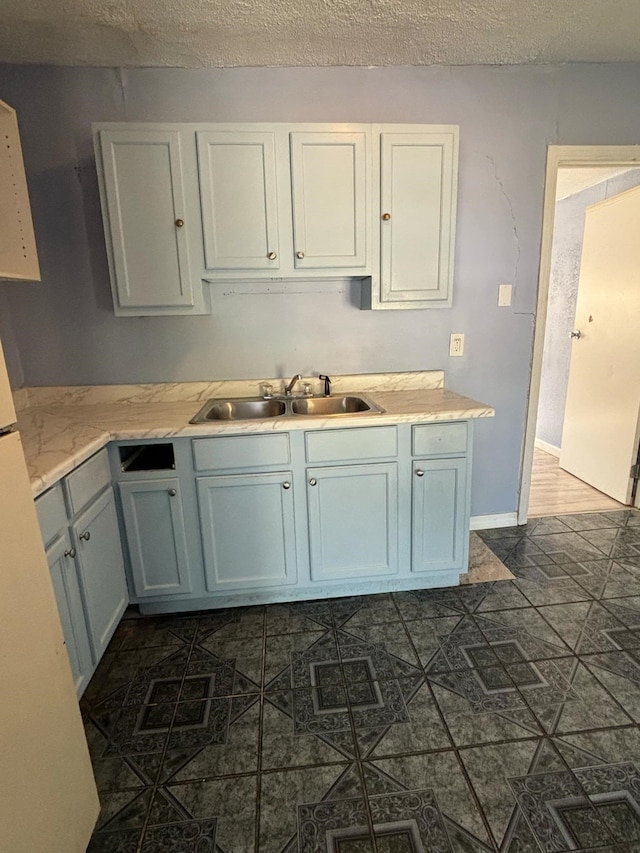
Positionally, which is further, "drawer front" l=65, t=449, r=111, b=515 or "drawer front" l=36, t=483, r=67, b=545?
"drawer front" l=65, t=449, r=111, b=515

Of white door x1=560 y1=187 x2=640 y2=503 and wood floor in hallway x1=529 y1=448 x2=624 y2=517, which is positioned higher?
white door x1=560 y1=187 x2=640 y2=503

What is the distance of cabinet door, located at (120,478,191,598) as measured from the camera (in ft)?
6.03

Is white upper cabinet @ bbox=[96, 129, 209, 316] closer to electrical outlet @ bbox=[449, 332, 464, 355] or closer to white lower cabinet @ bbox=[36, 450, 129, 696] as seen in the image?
white lower cabinet @ bbox=[36, 450, 129, 696]

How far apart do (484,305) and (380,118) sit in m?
1.07

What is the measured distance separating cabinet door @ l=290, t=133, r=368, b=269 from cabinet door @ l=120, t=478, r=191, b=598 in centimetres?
118

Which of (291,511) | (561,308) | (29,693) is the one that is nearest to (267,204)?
(291,511)

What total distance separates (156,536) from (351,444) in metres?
0.92

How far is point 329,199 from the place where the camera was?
1.95 m

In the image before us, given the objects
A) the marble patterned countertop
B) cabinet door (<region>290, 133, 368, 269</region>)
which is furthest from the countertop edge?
cabinet door (<region>290, 133, 368, 269</region>)

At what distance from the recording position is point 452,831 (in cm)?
114

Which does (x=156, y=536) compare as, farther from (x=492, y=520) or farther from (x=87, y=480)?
(x=492, y=520)

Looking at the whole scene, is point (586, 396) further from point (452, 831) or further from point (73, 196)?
point (73, 196)

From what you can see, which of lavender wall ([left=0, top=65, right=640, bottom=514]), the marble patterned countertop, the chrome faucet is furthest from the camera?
the chrome faucet

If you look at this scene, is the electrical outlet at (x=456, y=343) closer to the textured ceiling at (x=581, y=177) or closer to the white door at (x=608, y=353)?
the white door at (x=608, y=353)
